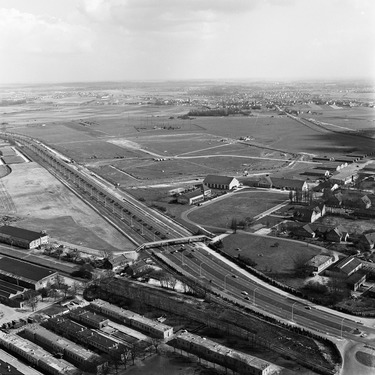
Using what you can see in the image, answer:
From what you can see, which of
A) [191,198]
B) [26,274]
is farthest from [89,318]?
[191,198]

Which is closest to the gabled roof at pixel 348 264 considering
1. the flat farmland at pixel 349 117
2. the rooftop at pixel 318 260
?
the rooftop at pixel 318 260

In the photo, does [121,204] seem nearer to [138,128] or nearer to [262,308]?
Answer: [262,308]

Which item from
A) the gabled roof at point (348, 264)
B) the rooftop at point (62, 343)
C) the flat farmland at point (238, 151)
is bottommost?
the rooftop at point (62, 343)

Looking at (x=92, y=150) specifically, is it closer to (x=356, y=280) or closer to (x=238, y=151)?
(x=238, y=151)

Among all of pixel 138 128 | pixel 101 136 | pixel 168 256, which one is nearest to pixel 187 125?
pixel 138 128

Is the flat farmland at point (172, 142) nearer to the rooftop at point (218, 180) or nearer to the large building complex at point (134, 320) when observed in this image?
the rooftop at point (218, 180)

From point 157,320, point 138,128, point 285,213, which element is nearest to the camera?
point 157,320
